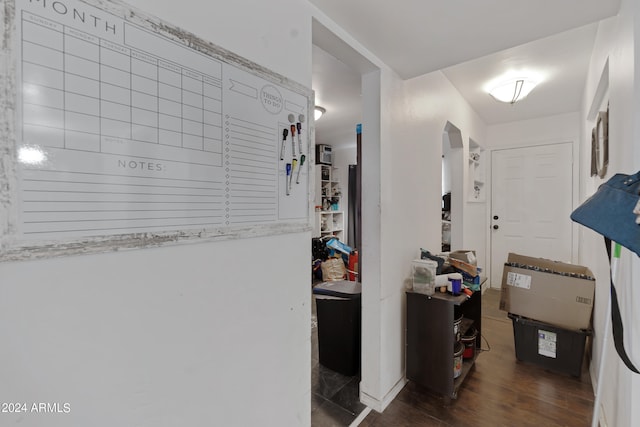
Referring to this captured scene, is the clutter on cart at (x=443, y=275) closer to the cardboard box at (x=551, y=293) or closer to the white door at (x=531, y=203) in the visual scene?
the cardboard box at (x=551, y=293)

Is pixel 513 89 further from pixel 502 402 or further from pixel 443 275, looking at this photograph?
pixel 502 402

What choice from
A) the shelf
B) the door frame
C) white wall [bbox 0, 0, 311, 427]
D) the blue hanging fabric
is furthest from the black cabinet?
the door frame

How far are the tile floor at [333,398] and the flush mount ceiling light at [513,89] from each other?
2919 millimetres

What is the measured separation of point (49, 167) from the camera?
617mm

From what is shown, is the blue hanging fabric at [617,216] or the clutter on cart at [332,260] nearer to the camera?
the blue hanging fabric at [617,216]

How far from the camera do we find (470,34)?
1.49 meters

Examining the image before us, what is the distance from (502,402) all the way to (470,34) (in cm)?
221

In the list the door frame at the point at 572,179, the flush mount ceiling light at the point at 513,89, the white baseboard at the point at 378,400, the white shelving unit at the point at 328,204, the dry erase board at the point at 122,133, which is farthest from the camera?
the white shelving unit at the point at 328,204

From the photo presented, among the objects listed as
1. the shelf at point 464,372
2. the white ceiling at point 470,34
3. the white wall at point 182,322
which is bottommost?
the shelf at point 464,372

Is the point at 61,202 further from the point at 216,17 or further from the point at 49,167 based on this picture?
the point at 216,17

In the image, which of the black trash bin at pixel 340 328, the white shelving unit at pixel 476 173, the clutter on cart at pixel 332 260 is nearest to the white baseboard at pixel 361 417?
the black trash bin at pixel 340 328

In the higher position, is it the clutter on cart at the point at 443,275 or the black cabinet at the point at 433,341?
the clutter on cart at the point at 443,275

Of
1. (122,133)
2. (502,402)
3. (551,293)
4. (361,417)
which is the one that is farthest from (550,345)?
(122,133)

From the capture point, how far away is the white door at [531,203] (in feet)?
12.4
